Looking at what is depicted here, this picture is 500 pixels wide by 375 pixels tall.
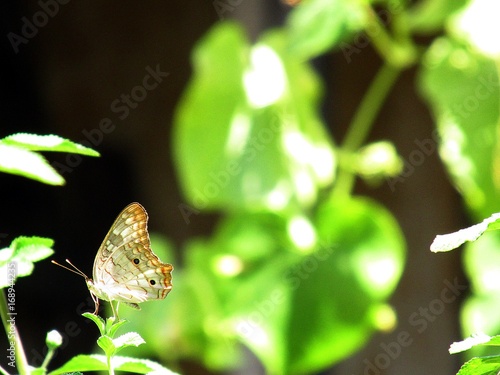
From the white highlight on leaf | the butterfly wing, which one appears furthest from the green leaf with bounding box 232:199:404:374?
the butterfly wing

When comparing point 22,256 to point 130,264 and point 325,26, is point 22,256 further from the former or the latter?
point 325,26

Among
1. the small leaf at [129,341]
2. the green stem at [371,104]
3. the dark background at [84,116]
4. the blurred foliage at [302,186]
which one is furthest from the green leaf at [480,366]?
the dark background at [84,116]

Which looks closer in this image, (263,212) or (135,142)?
(263,212)

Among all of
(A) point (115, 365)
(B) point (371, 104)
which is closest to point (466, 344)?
(A) point (115, 365)

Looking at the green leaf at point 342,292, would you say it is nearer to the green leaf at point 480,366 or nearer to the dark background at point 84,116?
the green leaf at point 480,366

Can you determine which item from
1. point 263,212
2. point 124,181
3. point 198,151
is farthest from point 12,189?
point 263,212

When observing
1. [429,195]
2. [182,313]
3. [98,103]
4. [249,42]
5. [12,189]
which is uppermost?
[98,103]

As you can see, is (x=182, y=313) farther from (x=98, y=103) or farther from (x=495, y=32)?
(x=98, y=103)
